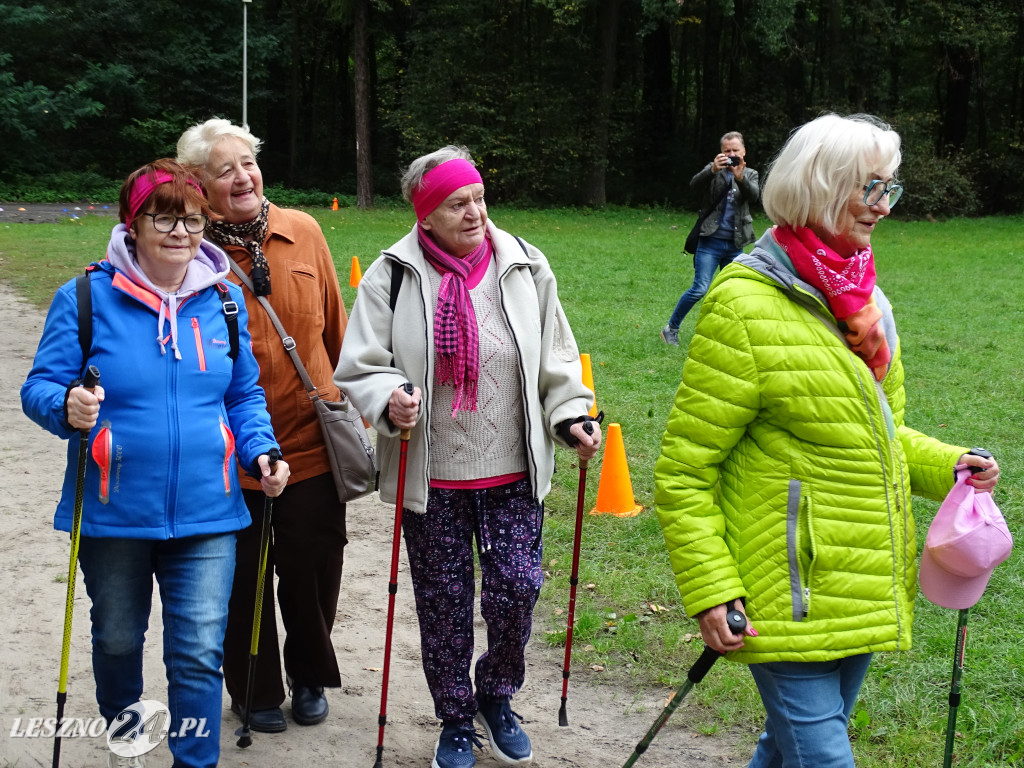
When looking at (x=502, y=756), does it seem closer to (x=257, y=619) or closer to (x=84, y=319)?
(x=257, y=619)

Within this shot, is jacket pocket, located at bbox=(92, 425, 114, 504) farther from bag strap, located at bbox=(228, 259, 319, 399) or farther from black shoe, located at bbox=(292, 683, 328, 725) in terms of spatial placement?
black shoe, located at bbox=(292, 683, 328, 725)

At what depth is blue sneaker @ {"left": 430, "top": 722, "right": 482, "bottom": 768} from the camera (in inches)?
146

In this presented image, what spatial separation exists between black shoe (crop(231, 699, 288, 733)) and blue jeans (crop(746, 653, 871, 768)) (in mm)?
2056

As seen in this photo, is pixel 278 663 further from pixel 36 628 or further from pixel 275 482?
pixel 36 628

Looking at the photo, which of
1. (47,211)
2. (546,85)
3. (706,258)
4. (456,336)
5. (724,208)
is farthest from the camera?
(546,85)

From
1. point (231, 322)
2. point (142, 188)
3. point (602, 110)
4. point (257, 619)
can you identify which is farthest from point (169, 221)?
point (602, 110)

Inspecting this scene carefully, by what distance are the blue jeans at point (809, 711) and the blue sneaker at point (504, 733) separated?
1.35 meters

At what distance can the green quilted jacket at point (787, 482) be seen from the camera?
2561 mm

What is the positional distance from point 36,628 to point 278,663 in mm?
1433

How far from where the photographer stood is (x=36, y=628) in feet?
15.6

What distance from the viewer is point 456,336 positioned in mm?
3494

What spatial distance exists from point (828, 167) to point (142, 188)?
6.39 ft

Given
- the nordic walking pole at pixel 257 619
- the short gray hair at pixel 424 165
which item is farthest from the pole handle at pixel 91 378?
the short gray hair at pixel 424 165

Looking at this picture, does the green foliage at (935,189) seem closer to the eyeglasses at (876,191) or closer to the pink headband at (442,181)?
the pink headband at (442,181)
